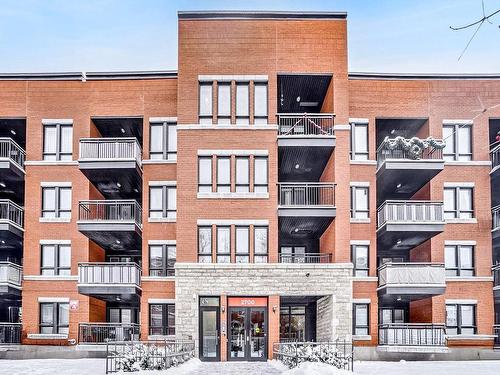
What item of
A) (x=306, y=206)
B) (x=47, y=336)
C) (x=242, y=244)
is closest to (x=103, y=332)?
(x=47, y=336)

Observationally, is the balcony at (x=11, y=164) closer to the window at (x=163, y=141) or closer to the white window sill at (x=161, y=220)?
the window at (x=163, y=141)

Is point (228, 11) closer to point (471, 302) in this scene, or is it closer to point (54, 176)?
point (54, 176)

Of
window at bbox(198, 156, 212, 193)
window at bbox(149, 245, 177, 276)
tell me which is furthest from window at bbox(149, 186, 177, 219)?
window at bbox(198, 156, 212, 193)

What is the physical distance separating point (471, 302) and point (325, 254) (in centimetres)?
772

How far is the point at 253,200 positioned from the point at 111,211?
7416 millimetres

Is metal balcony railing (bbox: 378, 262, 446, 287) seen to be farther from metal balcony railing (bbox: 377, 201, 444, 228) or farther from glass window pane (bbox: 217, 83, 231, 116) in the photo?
glass window pane (bbox: 217, 83, 231, 116)

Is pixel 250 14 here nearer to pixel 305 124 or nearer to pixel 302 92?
pixel 302 92

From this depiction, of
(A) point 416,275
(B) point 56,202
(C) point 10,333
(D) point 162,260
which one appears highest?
(B) point 56,202

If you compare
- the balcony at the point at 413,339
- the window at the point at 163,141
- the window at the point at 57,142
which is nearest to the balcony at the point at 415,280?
the balcony at the point at 413,339

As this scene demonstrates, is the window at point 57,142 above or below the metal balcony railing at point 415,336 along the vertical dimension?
above

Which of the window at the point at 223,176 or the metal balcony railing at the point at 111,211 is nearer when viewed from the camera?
the window at the point at 223,176

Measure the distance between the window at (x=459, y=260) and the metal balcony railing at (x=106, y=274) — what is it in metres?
15.2

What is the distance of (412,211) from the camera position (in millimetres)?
28469

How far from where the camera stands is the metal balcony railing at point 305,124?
91.9ft
